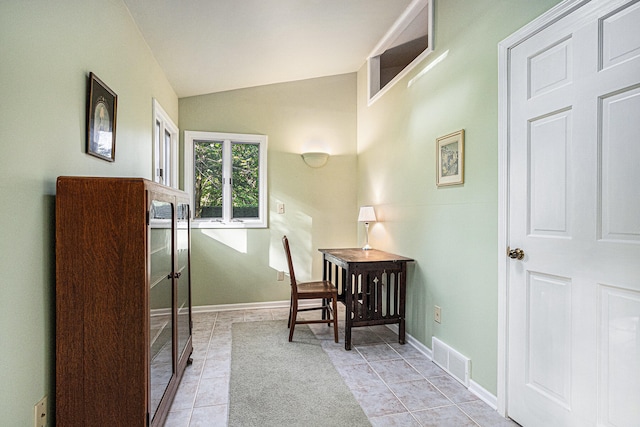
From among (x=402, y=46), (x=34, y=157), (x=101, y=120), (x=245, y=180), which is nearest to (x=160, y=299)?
(x=34, y=157)

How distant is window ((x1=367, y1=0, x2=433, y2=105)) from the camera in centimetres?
286

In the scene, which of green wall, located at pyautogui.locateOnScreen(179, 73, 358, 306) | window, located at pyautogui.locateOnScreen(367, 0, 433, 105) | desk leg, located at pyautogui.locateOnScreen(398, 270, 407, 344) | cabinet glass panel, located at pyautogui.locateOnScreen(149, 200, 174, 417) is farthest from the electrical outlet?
window, located at pyautogui.locateOnScreen(367, 0, 433, 105)

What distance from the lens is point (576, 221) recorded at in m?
1.55

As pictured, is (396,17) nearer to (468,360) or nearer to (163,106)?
(163,106)

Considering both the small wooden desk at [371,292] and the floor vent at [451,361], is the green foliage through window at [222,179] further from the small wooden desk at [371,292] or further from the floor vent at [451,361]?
the floor vent at [451,361]

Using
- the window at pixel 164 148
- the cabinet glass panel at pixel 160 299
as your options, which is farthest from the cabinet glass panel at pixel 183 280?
the window at pixel 164 148

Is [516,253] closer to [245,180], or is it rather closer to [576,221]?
[576,221]

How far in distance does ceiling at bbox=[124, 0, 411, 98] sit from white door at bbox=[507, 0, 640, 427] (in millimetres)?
1546

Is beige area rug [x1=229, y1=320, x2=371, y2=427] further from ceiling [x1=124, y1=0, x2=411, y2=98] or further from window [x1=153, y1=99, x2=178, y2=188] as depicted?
ceiling [x1=124, y1=0, x2=411, y2=98]

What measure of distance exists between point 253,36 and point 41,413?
277cm

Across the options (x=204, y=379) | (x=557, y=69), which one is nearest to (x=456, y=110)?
(x=557, y=69)

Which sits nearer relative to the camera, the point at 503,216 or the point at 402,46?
the point at 503,216

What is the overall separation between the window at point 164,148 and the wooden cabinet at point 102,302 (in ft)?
5.44

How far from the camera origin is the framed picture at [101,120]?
1727 mm
